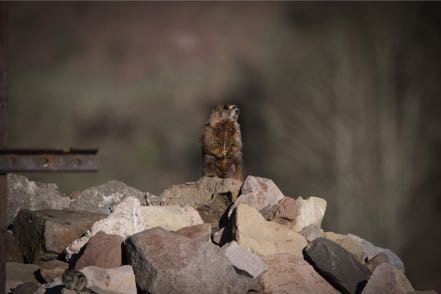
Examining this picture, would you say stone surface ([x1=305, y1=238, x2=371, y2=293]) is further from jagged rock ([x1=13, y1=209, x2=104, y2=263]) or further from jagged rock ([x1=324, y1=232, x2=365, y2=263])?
jagged rock ([x1=13, y1=209, x2=104, y2=263])

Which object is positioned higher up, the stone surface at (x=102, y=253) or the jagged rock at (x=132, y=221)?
the jagged rock at (x=132, y=221)

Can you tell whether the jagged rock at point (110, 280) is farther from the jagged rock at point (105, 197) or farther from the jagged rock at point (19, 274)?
the jagged rock at point (105, 197)

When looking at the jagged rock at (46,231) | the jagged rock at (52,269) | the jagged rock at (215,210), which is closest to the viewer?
the jagged rock at (52,269)

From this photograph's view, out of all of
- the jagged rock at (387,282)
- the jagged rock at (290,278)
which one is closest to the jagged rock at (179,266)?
the jagged rock at (290,278)

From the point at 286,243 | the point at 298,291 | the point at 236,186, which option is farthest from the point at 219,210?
the point at 298,291

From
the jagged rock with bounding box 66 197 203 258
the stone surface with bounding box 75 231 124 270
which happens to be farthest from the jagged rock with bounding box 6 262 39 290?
the stone surface with bounding box 75 231 124 270

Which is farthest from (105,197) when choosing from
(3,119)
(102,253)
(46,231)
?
→ (3,119)
